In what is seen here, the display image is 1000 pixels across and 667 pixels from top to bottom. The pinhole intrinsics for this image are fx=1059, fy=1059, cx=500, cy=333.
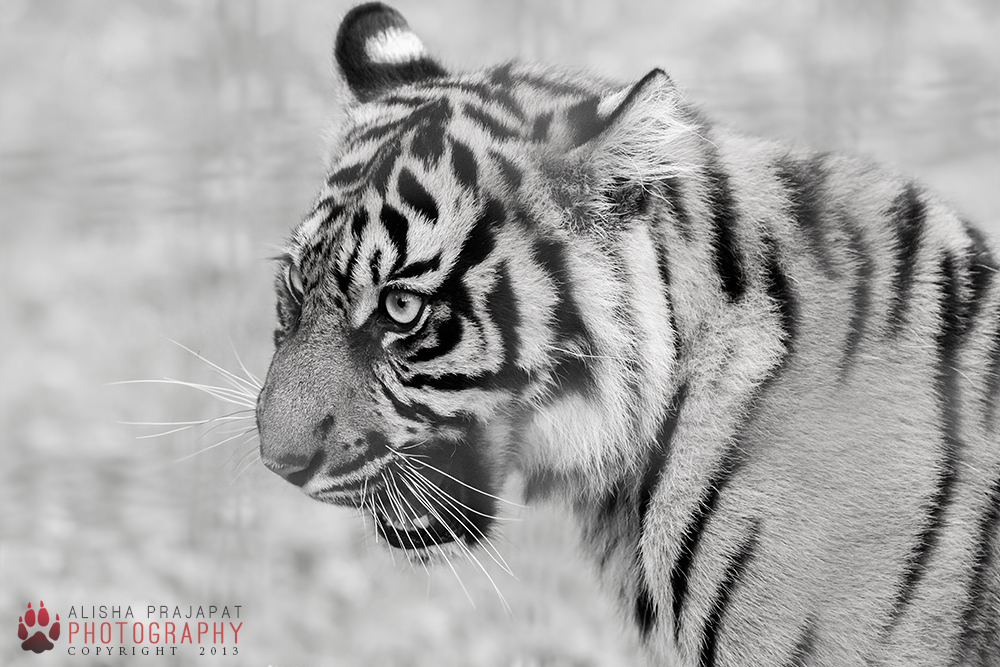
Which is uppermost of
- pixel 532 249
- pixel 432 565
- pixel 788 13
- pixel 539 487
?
pixel 788 13

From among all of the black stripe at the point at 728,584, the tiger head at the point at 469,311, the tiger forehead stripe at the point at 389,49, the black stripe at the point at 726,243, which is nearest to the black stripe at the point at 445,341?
the tiger head at the point at 469,311

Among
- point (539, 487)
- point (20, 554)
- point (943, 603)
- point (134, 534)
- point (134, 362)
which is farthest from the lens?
A: point (134, 362)

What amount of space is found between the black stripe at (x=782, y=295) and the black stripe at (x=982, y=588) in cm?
38

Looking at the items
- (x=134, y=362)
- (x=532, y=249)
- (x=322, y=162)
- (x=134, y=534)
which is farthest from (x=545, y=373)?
(x=134, y=362)

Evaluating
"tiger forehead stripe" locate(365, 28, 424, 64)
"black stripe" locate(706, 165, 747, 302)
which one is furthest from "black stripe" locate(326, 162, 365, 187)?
"black stripe" locate(706, 165, 747, 302)

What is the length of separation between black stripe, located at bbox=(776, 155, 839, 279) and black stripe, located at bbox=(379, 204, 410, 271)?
65cm

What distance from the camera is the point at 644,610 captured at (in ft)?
5.94

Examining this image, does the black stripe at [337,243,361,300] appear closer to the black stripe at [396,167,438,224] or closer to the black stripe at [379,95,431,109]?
the black stripe at [396,167,438,224]

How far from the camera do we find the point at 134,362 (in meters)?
4.27

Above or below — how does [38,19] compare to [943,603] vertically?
above

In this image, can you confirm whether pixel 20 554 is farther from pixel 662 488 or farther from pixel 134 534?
pixel 662 488

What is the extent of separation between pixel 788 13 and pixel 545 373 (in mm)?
3252

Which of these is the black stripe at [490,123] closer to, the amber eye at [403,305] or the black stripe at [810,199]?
the amber eye at [403,305]

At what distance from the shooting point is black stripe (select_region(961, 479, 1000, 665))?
1.57 m
